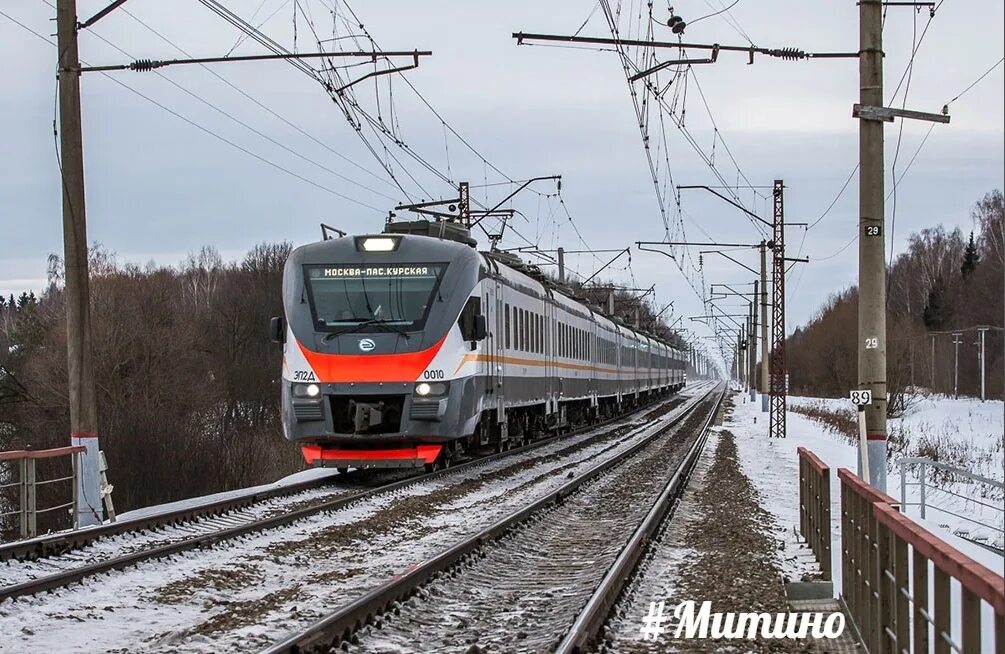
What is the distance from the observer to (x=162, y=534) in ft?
38.5

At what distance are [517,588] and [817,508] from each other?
108 inches

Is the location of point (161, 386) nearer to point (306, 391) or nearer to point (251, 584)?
point (306, 391)

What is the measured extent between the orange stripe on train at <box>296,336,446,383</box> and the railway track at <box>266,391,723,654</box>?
2664 millimetres

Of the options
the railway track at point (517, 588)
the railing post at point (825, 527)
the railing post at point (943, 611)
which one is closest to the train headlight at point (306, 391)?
the railway track at point (517, 588)

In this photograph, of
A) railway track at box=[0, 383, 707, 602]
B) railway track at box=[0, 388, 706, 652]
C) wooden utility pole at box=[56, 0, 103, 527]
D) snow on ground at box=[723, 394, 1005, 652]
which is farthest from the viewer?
wooden utility pole at box=[56, 0, 103, 527]

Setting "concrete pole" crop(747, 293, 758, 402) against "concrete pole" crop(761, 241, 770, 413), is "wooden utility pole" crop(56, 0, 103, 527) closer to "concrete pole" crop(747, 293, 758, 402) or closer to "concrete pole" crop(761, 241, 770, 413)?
"concrete pole" crop(761, 241, 770, 413)

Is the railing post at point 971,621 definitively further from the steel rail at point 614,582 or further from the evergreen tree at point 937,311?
the evergreen tree at point 937,311

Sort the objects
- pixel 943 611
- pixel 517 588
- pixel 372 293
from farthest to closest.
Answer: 1. pixel 372 293
2. pixel 517 588
3. pixel 943 611

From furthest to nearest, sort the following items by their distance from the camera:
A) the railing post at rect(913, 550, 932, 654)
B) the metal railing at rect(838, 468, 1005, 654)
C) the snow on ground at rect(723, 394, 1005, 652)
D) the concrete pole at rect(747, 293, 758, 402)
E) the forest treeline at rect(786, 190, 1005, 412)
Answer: the forest treeline at rect(786, 190, 1005, 412) → the concrete pole at rect(747, 293, 758, 402) → the snow on ground at rect(723, 394, 1005, 652) → the railing post at rect(913, 550, 932, 654) → the metal railing at rect(838, 468, 1005, 654)

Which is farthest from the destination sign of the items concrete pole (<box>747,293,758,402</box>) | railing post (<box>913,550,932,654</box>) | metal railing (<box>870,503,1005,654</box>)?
concrete pole (<box>747,293,758,402</box>)

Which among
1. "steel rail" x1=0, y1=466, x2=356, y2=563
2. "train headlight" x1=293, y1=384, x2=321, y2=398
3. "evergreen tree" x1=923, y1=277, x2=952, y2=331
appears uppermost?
"evergreen tree" x1=923, y1=277, x2=952, y2=331

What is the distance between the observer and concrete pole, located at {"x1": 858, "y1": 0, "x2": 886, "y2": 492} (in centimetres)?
1292

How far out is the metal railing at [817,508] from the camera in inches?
374

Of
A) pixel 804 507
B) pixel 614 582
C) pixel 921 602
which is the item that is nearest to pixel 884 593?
pixel 921 602
